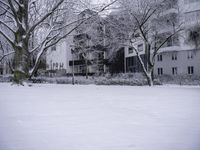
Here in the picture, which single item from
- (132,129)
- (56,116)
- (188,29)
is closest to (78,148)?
(132,129)

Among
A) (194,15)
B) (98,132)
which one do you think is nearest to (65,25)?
(98,132)

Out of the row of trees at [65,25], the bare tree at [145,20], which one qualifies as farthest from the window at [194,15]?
the bare tree at [145,20]

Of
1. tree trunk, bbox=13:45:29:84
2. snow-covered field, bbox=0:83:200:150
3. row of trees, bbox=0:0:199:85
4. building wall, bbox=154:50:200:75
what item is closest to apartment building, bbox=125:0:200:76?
building wall, bbox=154:50:200:75

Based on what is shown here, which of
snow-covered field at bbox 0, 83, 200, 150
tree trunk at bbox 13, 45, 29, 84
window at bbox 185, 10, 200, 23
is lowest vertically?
snow-covered field at bbox 0, 83, 200, 150

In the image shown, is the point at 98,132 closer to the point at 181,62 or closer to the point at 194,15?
the point at 194,15

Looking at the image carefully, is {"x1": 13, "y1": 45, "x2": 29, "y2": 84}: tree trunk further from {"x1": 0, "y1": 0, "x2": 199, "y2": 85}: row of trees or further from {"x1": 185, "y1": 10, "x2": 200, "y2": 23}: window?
{"x1": 185, "y1": 10, "x2": 200, "y2": 23}: window

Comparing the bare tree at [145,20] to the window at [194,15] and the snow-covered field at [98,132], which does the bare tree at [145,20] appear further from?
the snow-covered field at [98,132]

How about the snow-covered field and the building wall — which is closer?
the snow-covered field

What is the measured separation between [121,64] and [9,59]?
2573 cm

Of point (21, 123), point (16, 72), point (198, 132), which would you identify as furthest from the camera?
point (16, 72)

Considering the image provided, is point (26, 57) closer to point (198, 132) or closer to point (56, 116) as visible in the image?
point (56, 116)

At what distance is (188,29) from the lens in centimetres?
3519

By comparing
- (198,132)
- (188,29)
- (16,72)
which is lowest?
(198,132)

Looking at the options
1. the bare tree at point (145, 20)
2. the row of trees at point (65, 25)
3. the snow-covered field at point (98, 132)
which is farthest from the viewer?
the bare tree at point (145, 20)
